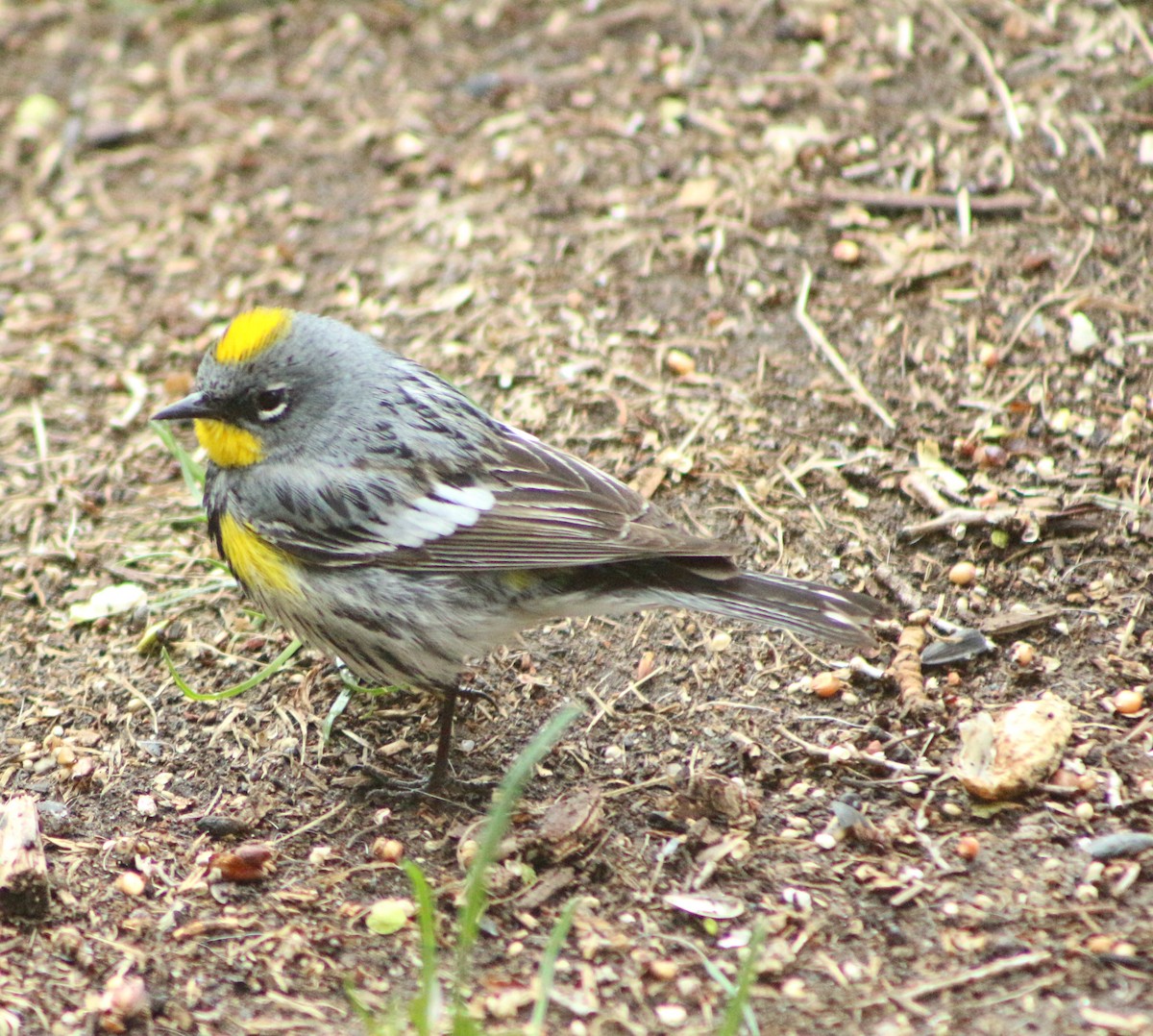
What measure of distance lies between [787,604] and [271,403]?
1.60 metres

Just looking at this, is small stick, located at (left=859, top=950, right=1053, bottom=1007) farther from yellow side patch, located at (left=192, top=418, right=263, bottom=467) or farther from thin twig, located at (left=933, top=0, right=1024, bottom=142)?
thin twig, located at (left=933, top=0, right=1024, bottom=142)

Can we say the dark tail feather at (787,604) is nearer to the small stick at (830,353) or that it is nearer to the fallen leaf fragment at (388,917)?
the fallen leaf fragment at (388,917)

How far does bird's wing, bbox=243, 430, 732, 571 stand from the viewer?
3.73 meters

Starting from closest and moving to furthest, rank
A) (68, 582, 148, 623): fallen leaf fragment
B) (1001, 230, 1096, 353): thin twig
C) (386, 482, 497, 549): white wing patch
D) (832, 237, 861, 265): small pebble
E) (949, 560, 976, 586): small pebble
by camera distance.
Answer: (386, 482, 497, 549): white wing patch < (949, 560, 976, 586): small pebble < (68, 582, 148, 623): fallen leaf fragment < (1001, 230, 1096, 353): thin twig < (832, 237, 861, 265): small pebble

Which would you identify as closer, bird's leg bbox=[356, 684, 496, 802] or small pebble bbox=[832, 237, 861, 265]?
bird's leg bbox=[356, 684, 496, 802]

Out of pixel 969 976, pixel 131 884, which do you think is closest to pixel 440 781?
pixel 131 884

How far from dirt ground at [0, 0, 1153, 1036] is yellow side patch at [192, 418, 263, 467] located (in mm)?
689

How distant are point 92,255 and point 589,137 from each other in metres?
2.24

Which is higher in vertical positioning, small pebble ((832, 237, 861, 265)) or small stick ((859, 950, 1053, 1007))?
small pebble ((832, 237, 861, 265))

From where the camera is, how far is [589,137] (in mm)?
5844

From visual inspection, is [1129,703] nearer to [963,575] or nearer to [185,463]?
[963,575]

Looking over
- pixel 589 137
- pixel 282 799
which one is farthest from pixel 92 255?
pixel 282 799

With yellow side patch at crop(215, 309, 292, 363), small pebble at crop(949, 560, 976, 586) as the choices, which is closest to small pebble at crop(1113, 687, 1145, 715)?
small pebble at crop(949, 560, 976, 586)

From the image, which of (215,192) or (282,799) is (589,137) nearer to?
(215,192)
